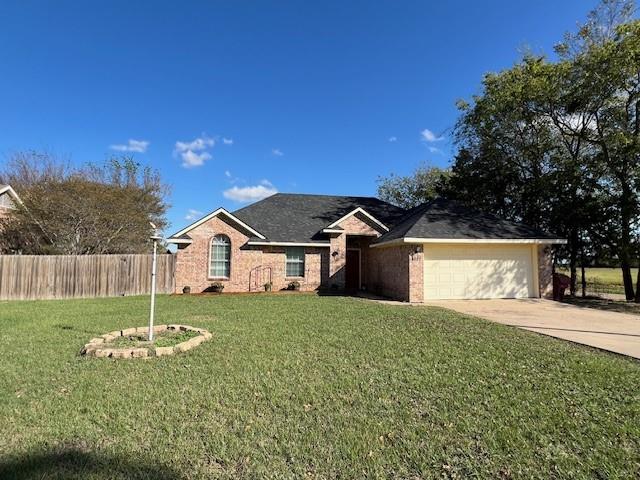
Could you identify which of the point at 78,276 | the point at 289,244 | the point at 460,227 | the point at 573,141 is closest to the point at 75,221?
the point at 78,276

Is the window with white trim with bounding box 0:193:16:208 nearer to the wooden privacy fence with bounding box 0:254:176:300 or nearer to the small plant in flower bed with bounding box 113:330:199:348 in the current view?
the wooden privacy fence with bounding box 0:254:176:300

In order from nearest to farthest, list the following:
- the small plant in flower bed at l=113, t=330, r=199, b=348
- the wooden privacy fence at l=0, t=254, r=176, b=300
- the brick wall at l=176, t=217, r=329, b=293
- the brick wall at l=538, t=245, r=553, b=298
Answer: the small plant in flower bed at l=113, t=330, r=199, b=348 < the wooden privacy fence at l=0, t=254, r=176, b=300 < the brick wall at l=538, t=245, r=553, b=298 < the brick wall at l=176, t=217, r=329, b=293

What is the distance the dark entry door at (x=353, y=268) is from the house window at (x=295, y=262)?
2.92 m

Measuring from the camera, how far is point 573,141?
1958cm

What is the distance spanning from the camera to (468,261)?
1555 cm

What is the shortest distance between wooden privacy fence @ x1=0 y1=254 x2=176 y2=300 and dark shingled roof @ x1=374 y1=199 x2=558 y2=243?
11.3 m

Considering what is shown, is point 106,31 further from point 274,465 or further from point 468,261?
point 468,261

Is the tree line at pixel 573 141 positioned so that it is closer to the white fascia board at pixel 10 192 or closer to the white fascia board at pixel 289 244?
the white fascia board at pixel 289 244

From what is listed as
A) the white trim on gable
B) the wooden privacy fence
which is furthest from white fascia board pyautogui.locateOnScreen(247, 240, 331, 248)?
the wooden privacy fence

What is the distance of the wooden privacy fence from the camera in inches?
598

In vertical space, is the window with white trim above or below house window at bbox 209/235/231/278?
above

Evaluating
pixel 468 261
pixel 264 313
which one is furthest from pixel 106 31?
pixel 468 261

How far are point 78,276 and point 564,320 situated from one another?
60.7 feet

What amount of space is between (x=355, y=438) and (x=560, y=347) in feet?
18.1
